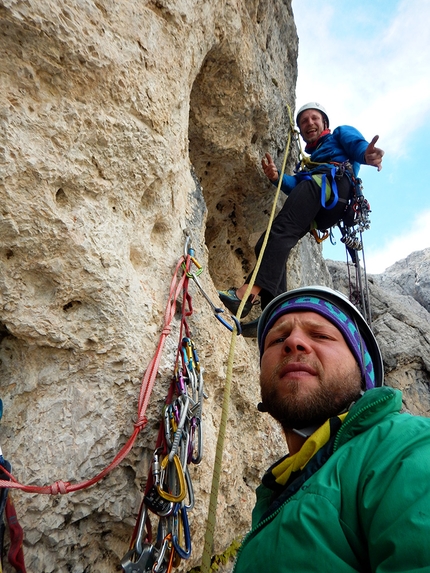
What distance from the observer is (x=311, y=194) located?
437 cm

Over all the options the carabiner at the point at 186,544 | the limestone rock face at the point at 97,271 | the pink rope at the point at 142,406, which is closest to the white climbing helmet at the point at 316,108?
the limestone rock face at the point at 97,271

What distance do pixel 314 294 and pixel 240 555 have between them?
119 centimetres

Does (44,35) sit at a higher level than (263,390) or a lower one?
higher

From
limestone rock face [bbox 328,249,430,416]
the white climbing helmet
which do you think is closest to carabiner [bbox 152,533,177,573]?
the white climbing helmet

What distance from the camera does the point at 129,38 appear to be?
2.54 m

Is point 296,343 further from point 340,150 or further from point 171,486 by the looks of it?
point 340,150

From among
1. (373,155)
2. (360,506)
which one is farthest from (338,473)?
(373,155)

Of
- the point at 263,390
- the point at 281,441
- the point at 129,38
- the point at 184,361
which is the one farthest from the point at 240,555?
the point at 129,38

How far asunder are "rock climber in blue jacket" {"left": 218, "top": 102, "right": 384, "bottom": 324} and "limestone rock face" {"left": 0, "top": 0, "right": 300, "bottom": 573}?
41.8 inches

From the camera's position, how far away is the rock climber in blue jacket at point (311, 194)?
13.0ft

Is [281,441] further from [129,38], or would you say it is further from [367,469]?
[129,38]

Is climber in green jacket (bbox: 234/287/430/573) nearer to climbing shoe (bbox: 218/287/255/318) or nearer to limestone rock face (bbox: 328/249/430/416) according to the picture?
climbing shoe (bbox: 218/287/255/318)

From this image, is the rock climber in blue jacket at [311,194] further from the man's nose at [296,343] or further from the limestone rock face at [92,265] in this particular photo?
the man's nose at [296,343]

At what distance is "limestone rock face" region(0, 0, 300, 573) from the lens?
2.03 meters
